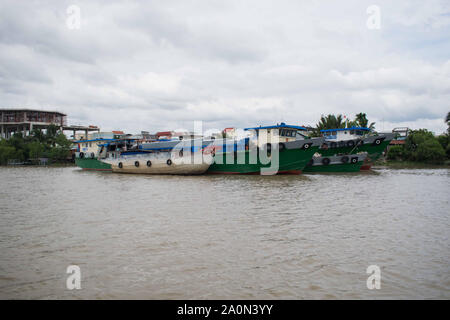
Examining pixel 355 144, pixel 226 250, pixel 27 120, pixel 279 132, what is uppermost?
pixel 27 120

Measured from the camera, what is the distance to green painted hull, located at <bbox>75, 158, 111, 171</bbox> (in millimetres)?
33513

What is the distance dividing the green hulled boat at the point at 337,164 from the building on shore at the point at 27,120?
190ft

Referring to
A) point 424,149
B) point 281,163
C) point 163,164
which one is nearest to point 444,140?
point 424,149

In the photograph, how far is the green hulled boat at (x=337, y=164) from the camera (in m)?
27.5

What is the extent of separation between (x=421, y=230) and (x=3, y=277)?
8450 mm

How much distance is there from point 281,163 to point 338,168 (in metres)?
6.72

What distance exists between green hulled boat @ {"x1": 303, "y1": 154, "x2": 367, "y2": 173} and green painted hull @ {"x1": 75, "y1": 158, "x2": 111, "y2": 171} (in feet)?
67.0

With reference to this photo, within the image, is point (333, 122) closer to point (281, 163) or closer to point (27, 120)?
point (281, 163)

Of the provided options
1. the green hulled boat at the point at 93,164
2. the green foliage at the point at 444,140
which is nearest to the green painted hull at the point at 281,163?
the green hulled boat at the point at 93,164

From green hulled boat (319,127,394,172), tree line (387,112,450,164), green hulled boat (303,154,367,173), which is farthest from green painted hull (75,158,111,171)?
tree line (387,112,450,164)

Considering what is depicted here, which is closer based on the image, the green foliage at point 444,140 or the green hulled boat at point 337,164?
the green hulled boat at point 337,164

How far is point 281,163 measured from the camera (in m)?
24.5

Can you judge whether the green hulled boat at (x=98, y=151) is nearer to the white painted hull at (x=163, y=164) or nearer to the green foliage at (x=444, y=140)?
the white painted hull at (x=163, y=164)

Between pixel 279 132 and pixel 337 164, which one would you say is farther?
pixel 337 164
